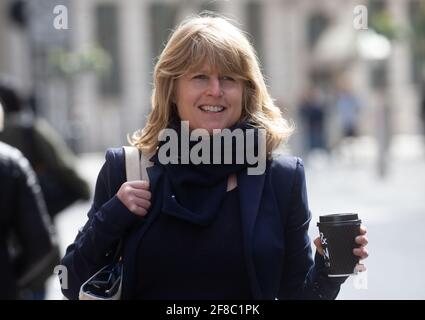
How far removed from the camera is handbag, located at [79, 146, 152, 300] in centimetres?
245

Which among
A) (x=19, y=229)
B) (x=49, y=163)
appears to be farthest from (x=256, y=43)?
(x=19, y=229)

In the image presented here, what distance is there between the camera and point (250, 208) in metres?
2.44

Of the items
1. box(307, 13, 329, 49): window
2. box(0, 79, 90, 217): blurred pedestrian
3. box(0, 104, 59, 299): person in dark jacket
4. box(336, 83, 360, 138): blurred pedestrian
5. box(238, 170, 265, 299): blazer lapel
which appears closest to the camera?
box(238, 170, 265, 299): blazer lapel

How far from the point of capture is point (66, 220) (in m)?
12.3

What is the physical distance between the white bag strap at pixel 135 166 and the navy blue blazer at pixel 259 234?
0.01 m

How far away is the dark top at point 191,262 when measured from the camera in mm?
2414

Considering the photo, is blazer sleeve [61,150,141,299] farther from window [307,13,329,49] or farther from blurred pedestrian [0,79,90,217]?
window [307,13,329,49]

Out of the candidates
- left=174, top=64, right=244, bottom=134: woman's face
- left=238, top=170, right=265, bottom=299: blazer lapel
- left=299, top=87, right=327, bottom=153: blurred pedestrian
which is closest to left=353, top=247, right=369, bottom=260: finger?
left=238, top=170, right=265, bottom=299: blazer lapel

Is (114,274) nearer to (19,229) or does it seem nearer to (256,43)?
(19,229)

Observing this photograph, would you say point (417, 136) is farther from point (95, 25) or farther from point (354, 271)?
point (354, 271)

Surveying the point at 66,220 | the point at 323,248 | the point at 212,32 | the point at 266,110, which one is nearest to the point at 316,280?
the point at 323,248

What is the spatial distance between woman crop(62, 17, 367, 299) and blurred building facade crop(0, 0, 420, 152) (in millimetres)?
29504

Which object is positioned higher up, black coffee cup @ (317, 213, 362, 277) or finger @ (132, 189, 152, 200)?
finger @ (132, 189, 152, 200)
